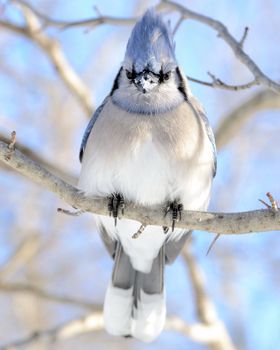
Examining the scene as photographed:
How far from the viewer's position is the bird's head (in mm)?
3656

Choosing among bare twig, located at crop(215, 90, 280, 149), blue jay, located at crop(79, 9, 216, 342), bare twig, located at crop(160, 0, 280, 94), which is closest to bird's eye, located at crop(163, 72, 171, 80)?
blue jay, located at crop(79, 9, 216, 342)

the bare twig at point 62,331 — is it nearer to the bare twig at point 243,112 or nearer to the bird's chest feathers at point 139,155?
the bird's chest feathers at point 139,155

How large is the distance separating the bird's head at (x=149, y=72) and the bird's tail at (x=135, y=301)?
1045 mm

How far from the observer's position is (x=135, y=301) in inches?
175

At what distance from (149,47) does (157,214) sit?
901 mm

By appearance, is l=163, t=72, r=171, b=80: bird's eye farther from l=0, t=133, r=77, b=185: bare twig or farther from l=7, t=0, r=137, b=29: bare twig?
l=0, t=133, r=77, b=185: bare twig

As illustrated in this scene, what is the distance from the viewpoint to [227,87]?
353cm

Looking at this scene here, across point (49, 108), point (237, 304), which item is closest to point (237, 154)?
point (237, 304)

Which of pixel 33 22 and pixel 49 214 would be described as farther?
pixel 49 214

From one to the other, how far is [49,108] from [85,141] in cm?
289

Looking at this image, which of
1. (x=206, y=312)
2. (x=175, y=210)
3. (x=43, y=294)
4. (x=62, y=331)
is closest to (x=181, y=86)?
(x=175, y=210)

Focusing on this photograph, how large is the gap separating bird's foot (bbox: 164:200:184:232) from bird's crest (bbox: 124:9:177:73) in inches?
28.0

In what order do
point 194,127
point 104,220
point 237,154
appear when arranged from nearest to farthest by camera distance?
1. point 194,127
2. point 104,220
3. point 237,154

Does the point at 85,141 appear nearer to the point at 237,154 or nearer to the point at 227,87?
the point at 227,87
